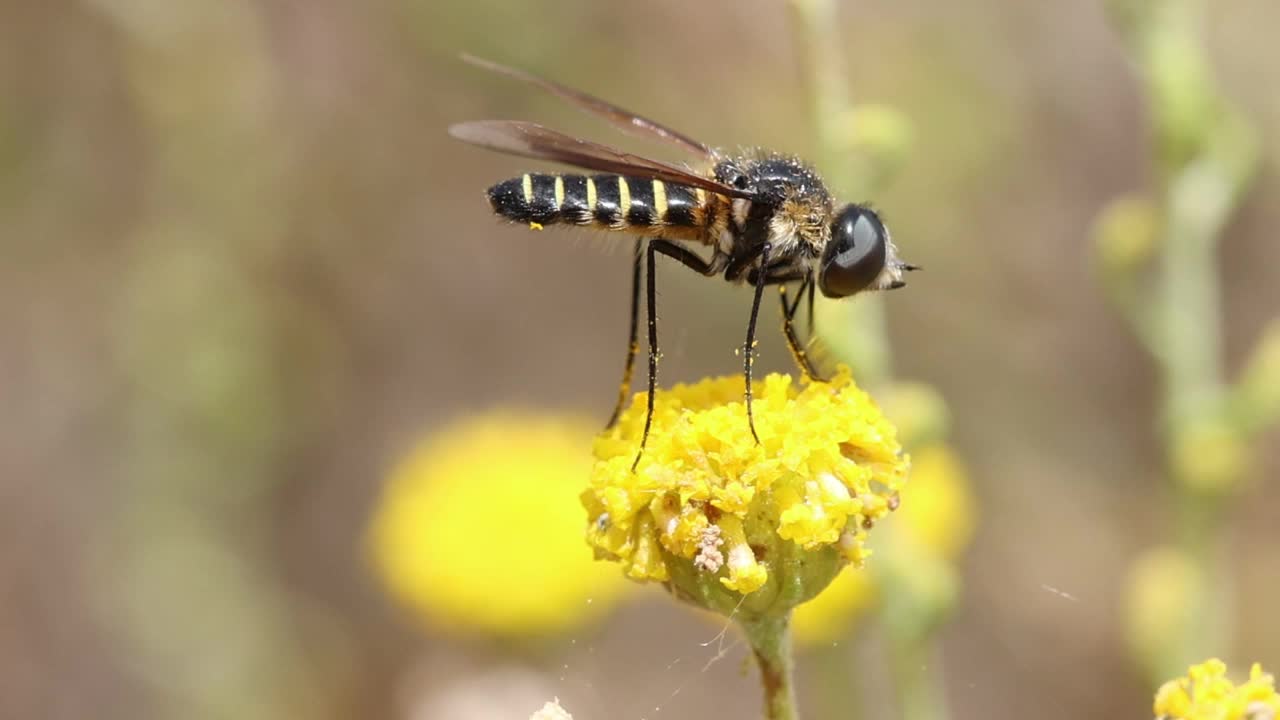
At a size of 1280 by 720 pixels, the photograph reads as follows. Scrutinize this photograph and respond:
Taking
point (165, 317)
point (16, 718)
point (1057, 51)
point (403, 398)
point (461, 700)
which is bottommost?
Result: point (16, 718)

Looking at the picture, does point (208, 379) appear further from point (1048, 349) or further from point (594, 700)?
point (1048, 349)

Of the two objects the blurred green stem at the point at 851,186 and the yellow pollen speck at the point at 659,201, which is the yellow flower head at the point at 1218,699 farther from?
the yellow pollen speck at the point at 659,201

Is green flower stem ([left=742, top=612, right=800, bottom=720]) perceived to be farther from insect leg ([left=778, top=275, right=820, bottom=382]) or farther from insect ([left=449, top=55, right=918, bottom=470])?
insect ([left=449, top=55, right=918, bottom=470])

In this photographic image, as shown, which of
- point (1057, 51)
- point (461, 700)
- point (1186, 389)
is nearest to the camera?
point (1186, 389)

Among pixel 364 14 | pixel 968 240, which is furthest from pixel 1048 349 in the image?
pixel 364 14

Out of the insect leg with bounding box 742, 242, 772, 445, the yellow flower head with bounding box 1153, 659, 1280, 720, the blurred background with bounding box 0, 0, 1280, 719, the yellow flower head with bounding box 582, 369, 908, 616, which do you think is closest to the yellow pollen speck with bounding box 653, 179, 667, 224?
the insect leg with bounding box 742, 242, 772, 445

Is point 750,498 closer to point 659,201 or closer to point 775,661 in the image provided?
point 775,661
